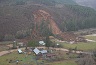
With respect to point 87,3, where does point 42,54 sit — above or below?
above

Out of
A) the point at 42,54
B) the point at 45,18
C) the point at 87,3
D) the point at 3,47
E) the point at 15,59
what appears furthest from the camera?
the point at 87,3

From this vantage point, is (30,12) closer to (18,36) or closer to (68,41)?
(18,36)

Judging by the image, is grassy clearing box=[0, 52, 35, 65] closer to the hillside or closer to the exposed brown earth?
the exposed brown earth

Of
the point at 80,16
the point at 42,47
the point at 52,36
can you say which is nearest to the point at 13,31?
the point at 52,36

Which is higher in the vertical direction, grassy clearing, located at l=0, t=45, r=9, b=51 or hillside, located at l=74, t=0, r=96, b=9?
grassy clearing, located at l=0, t=45, r=9, b=51

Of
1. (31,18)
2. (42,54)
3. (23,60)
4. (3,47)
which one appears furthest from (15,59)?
(31,18)

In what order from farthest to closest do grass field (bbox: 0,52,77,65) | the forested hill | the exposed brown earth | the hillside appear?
the hillside
the exposed brown earth
the forested hill
grass field (bbox: 0,52,77,65)

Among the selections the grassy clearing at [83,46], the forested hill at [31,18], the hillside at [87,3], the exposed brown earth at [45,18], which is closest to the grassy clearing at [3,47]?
the forested hill at [31,18]

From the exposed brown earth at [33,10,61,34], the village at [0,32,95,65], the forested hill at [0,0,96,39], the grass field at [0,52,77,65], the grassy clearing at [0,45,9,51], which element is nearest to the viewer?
the grass field at [0,52,77,65]

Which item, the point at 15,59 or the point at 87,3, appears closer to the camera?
the point at 15,59

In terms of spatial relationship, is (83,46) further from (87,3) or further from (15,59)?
A: (87,3)

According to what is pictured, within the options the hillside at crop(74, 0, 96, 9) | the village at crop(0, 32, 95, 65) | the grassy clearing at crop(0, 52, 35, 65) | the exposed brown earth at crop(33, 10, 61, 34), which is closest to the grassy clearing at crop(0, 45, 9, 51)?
the village at crop(0, 32, 95, 65)
